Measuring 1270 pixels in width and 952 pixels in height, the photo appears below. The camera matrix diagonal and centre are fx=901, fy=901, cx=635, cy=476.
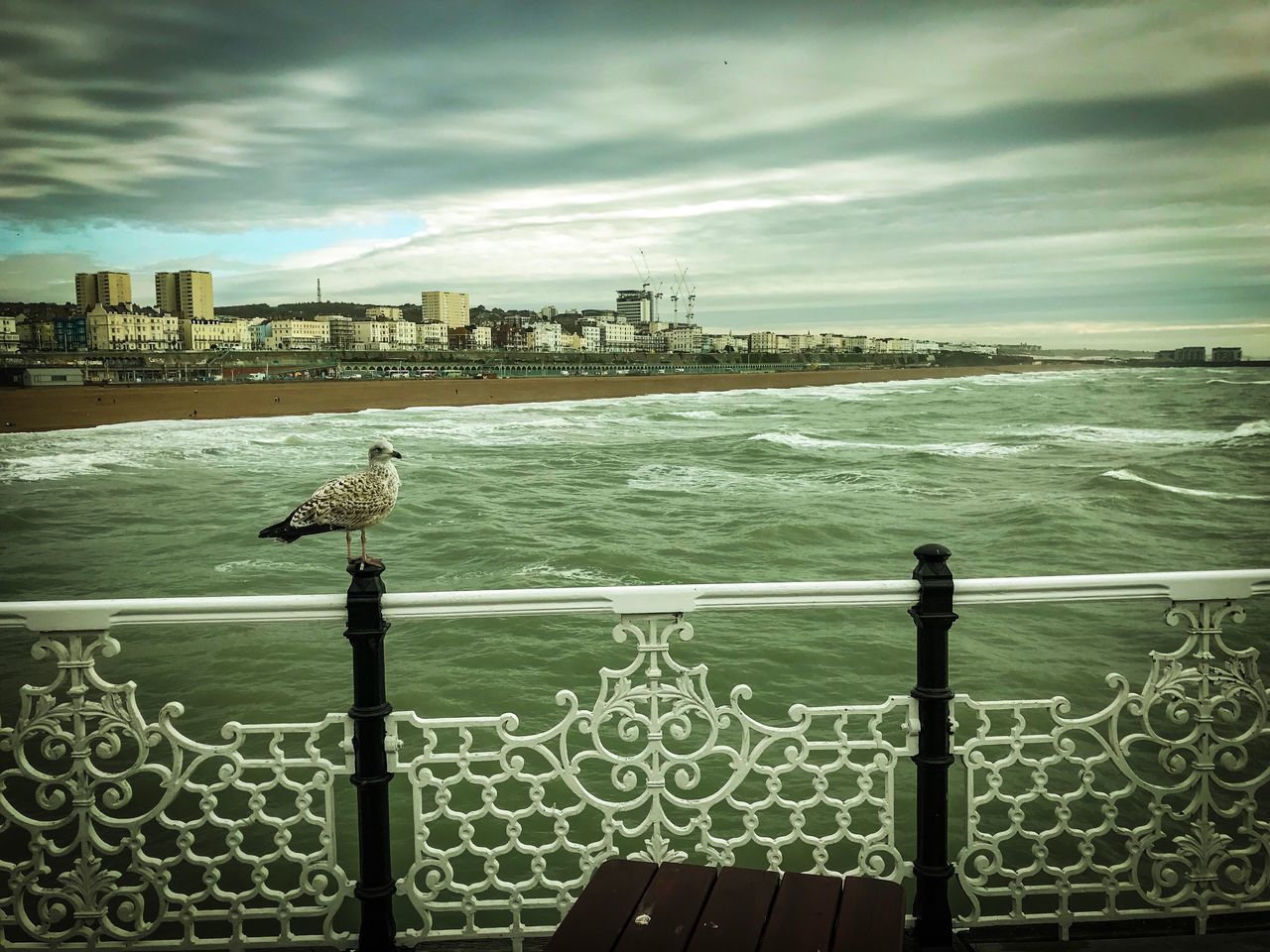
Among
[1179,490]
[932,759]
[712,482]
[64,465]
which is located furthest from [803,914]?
[64,465]

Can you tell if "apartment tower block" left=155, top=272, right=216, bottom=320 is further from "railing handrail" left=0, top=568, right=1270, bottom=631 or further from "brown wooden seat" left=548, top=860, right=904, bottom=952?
"brown wooden seat" left=548, top=860, right=904, bottom=952

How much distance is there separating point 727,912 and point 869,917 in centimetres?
31

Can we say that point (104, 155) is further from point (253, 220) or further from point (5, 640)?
point (5, 640)

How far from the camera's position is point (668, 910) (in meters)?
1.98

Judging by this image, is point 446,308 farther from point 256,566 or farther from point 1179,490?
point 256,566

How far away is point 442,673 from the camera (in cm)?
938

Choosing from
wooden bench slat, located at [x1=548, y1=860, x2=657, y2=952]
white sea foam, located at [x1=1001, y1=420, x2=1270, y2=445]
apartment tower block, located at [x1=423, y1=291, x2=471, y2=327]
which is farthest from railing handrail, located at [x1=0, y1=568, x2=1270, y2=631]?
apartment tower block, located at [x1=423, y1=291, x2=471, y2=327]

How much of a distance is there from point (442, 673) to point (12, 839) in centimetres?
407

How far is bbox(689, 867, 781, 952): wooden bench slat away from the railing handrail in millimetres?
848

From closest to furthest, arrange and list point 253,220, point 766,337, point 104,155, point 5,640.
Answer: point 5,640 → point 104,155 → point 253,220 → point 766,337

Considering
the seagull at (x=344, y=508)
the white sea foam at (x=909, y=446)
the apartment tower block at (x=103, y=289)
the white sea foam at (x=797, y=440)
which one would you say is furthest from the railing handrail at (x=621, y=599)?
the apartment tower block at (x=103, y=289)

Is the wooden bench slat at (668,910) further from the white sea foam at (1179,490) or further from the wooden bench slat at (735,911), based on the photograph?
the white sea foam at (1179,490)

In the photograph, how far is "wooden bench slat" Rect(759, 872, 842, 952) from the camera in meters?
1.87

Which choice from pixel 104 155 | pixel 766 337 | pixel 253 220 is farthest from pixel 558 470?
pixel 766 337
